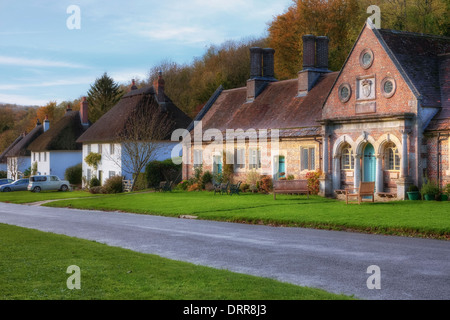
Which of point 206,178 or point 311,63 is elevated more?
point 311,63

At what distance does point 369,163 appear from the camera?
100 feet

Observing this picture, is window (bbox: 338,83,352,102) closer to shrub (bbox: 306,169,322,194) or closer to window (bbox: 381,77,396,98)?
window (bbox: 381,77,396,98)

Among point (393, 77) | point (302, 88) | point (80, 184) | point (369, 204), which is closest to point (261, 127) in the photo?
point (302, 88)

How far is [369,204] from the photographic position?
83.7 ft

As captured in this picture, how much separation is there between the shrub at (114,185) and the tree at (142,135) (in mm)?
1313

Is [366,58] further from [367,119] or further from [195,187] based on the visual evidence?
[195,187]

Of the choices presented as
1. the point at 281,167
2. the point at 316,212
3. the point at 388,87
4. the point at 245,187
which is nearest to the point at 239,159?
the point at 245,187

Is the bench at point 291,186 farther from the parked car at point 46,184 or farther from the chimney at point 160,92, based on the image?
the parked car at point 46,184

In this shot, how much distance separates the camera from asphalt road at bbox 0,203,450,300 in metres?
10.1

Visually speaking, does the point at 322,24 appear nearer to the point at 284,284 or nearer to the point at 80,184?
the point at 80,184

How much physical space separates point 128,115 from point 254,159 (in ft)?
→ 57.1

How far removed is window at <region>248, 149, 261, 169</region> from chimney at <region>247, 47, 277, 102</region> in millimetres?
5907

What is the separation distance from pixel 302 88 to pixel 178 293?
104 ft

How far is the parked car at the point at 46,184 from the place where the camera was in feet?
182
